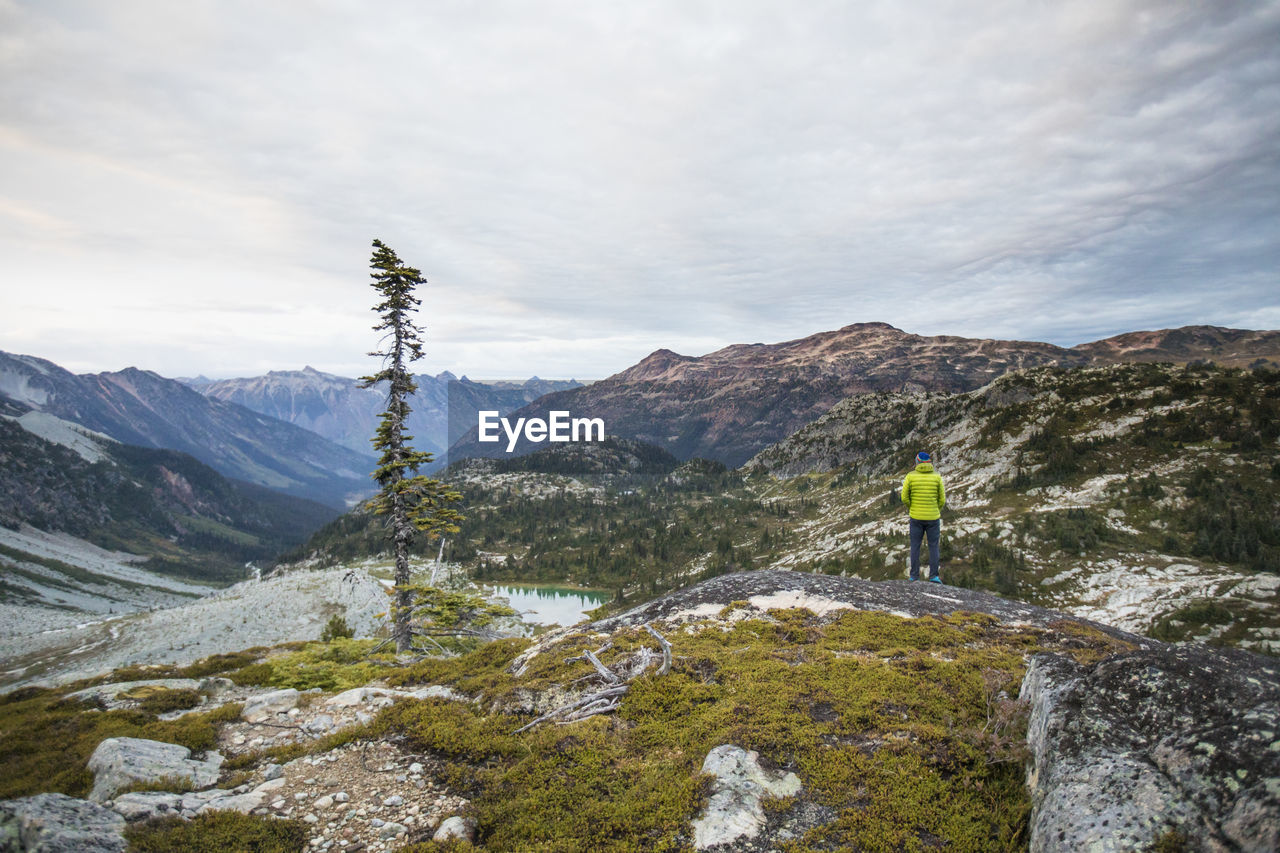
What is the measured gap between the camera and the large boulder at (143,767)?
918cm

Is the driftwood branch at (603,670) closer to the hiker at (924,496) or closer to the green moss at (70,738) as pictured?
the green moss at (70,738)

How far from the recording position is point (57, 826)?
6488mm

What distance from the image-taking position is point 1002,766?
826 centimetres

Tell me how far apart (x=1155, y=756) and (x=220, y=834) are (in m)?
12.7

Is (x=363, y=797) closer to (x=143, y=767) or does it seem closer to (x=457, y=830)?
(x=457, y=830)

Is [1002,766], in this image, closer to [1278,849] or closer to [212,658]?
[1278,849]

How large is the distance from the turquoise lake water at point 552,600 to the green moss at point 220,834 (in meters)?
116

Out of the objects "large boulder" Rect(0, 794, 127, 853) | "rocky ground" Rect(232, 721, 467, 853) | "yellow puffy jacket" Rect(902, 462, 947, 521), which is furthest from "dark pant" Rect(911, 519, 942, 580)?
"large boulder" Rect(0, 794, 127, 853)

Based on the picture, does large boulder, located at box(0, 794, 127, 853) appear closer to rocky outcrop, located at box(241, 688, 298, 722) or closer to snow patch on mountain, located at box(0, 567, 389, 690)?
rocky outcrop, located at box(241, 688, 298, 722)

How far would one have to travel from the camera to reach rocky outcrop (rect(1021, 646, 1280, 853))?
210 inches

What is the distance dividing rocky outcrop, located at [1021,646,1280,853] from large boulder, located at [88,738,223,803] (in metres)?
13.8

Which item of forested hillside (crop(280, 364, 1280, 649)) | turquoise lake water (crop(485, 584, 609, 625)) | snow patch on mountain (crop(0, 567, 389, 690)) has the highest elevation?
forested hillside (crop(280, 364, 1280, 649))

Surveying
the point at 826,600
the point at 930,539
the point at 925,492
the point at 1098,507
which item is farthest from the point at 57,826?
the point at 1098,507

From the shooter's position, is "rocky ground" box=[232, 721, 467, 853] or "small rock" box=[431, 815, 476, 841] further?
"rocky ground" box=[232, 721, 467, 853]
